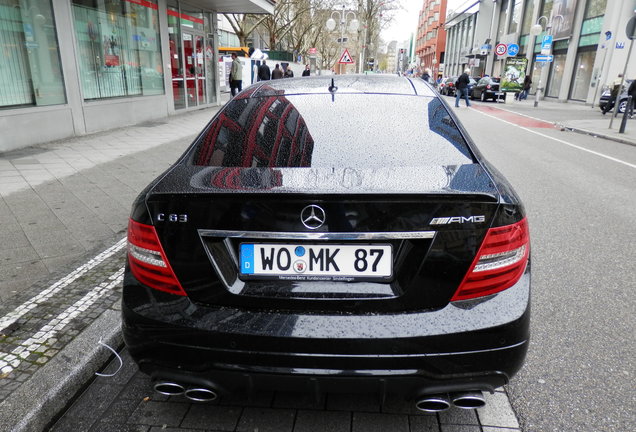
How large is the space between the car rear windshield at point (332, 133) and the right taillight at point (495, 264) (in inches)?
18.7

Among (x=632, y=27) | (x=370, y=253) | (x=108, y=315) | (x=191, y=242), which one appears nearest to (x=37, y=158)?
(x=108, y=315)

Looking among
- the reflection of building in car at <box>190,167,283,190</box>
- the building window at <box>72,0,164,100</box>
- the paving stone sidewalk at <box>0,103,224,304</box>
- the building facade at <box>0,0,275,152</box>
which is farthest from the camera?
the building window at <box>72,0,164,100</box>

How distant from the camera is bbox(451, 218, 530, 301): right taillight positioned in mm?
1829

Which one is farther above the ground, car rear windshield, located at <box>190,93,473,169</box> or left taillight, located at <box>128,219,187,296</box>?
car rear windshield, located at <box>190,93,473,169</box>

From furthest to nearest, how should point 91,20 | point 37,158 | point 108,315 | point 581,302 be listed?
1. point 91,20
2. point 37,158
3. point 581,302
4. point 108,315

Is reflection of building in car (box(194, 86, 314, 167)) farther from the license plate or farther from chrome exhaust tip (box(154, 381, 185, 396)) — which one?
chrome exhaust tip (box(154, 381, 185, 396))

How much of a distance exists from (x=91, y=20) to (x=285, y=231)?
1130cm

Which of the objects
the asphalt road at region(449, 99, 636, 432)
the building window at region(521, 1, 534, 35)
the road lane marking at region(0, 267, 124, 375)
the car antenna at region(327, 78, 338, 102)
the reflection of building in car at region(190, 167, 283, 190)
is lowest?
the asphalt road at region(449, 99, 636, 432)

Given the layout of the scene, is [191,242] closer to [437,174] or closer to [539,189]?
[437,174]

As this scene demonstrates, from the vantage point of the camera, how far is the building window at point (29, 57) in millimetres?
8500

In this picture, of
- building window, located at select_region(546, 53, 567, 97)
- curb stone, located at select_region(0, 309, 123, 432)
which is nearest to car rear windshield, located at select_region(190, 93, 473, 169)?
curb stone, located at select_region(0, 309, 123, 432)

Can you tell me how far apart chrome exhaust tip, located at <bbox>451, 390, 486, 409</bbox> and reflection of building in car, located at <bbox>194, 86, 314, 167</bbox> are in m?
1.17

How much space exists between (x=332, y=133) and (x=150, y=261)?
110cm

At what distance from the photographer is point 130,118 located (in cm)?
1233
